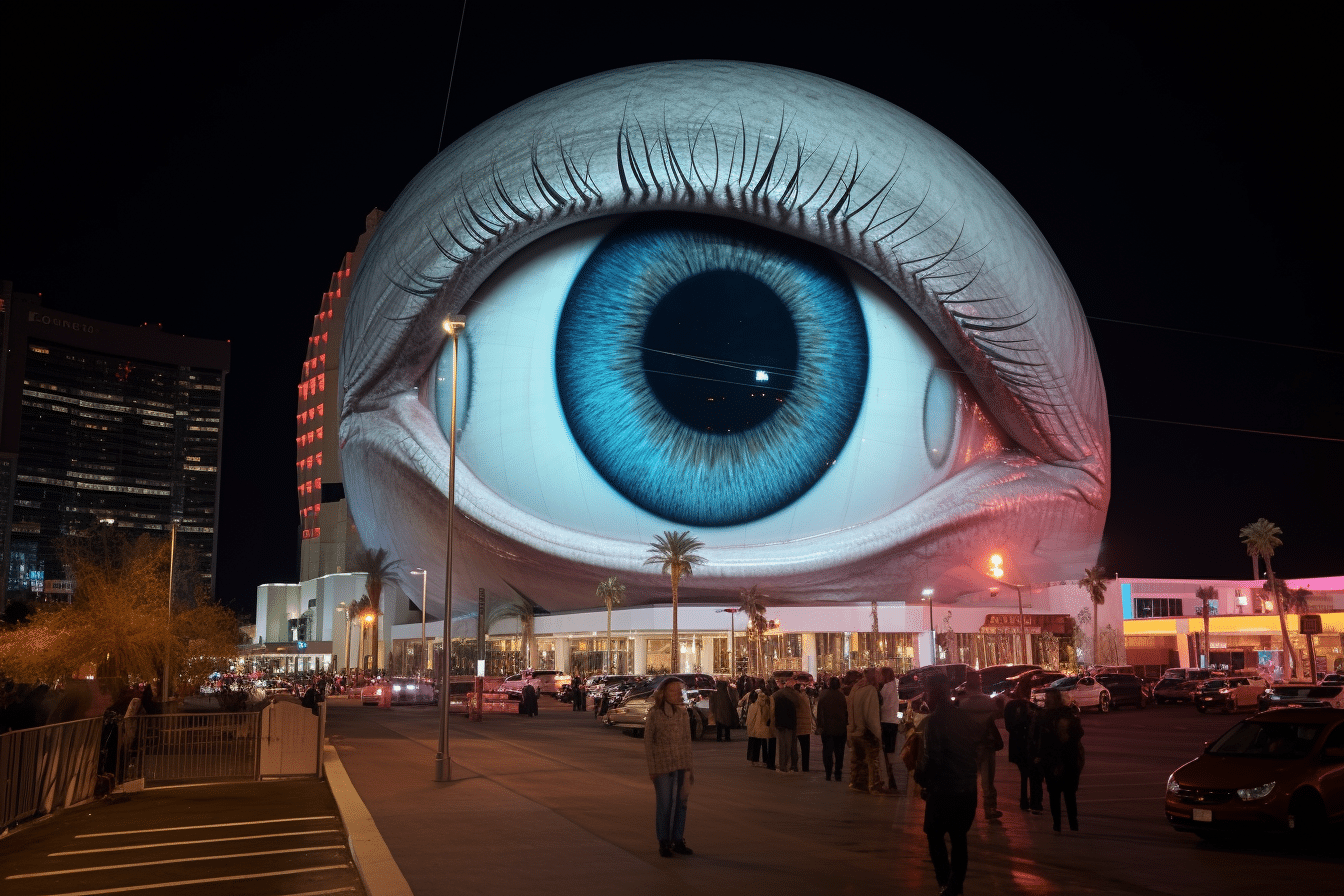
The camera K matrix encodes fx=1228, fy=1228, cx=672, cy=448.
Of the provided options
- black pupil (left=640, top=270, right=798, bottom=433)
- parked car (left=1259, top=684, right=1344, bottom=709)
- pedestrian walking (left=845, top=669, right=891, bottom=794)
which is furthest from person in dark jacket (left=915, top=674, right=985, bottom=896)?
black pupil (left=640, top=270, right=798, bottom=433)

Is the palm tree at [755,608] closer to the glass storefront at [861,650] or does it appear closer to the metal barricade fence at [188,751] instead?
the glass storefront at [861,650]

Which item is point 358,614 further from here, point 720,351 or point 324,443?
point 720,351

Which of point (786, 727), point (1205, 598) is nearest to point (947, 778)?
point (786, 727)

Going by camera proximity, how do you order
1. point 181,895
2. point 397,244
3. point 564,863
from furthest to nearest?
1. point 397,244
2. point 564,863
3. point 181,895

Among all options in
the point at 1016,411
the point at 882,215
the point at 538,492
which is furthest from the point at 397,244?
the point at 1016,411

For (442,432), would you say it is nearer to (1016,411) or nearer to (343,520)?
(1016,411)

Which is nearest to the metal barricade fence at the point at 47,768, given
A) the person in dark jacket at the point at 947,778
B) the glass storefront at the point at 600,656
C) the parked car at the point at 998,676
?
the person in dark jacket at the point at 947,778

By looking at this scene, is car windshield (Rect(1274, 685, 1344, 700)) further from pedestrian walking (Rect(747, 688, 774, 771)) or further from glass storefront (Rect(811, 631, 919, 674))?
glass storefront (Rect(811, 631, 919, 674))
